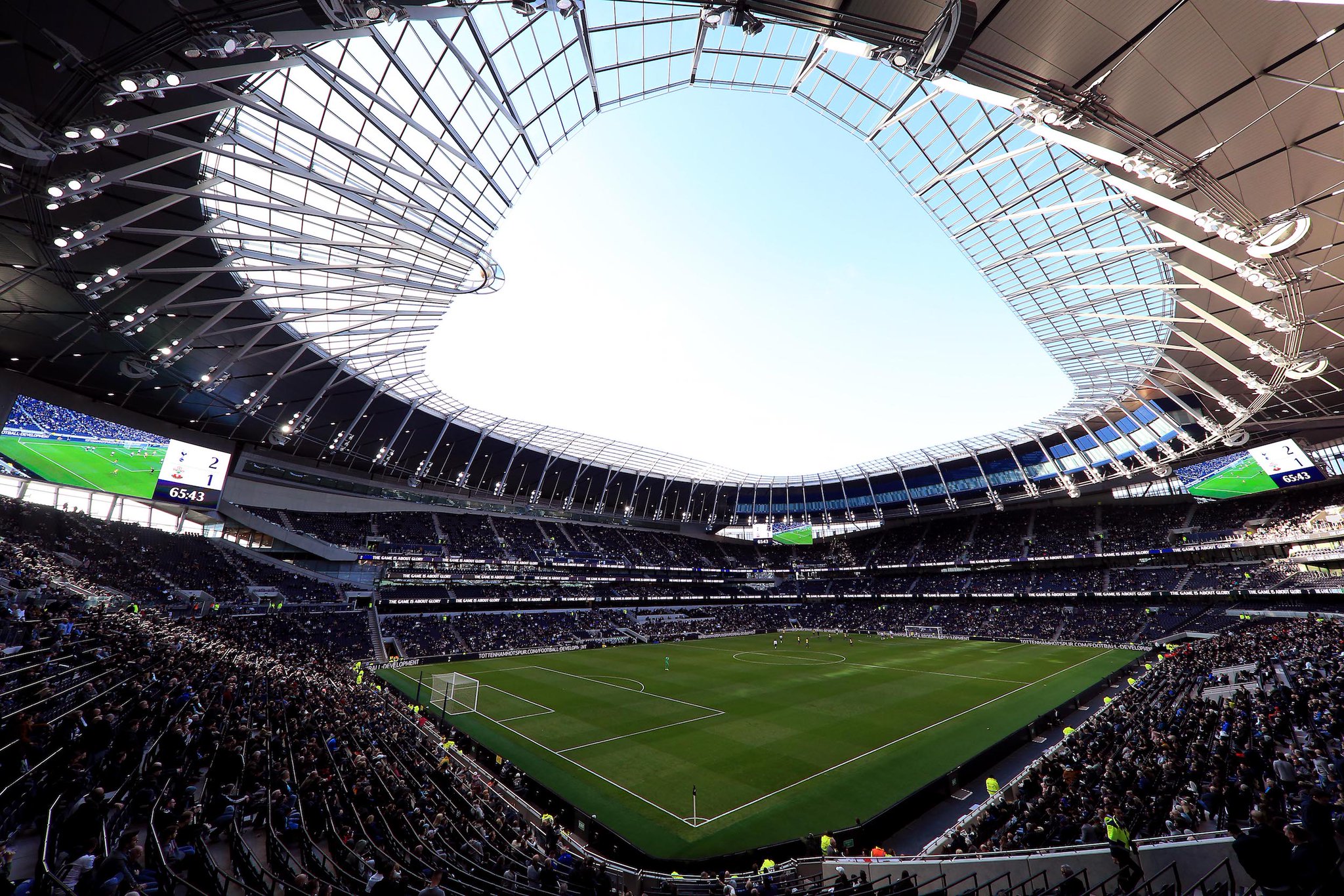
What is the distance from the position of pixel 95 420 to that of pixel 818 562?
86427 millimetres

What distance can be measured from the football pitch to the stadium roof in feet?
67.2

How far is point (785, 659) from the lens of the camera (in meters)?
48.8

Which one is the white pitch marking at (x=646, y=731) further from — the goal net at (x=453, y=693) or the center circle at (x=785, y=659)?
the center circle at (x=785, y=659)

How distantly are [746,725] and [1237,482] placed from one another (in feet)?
180

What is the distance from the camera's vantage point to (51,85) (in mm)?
13609

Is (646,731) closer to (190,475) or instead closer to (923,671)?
(923,671)

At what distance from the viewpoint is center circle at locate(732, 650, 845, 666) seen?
45.9 m

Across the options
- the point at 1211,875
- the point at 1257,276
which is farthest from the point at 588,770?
the point at 1257,276

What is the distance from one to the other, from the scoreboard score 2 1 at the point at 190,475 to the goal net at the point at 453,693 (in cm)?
2416

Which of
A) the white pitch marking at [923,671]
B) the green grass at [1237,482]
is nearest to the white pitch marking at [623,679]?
the white pitch marking at [923,671]

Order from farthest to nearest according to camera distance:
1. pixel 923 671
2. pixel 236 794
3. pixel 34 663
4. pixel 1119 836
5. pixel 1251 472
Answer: pixel 1251 472 → pixel 923 671 → pixel 34 663 → pixel 236 794 → pixel 1119 836

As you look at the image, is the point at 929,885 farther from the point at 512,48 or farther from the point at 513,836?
the point at 512,48

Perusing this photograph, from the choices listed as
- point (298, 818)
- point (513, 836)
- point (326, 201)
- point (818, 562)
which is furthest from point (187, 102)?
point (818, 562)

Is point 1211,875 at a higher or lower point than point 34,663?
lower
